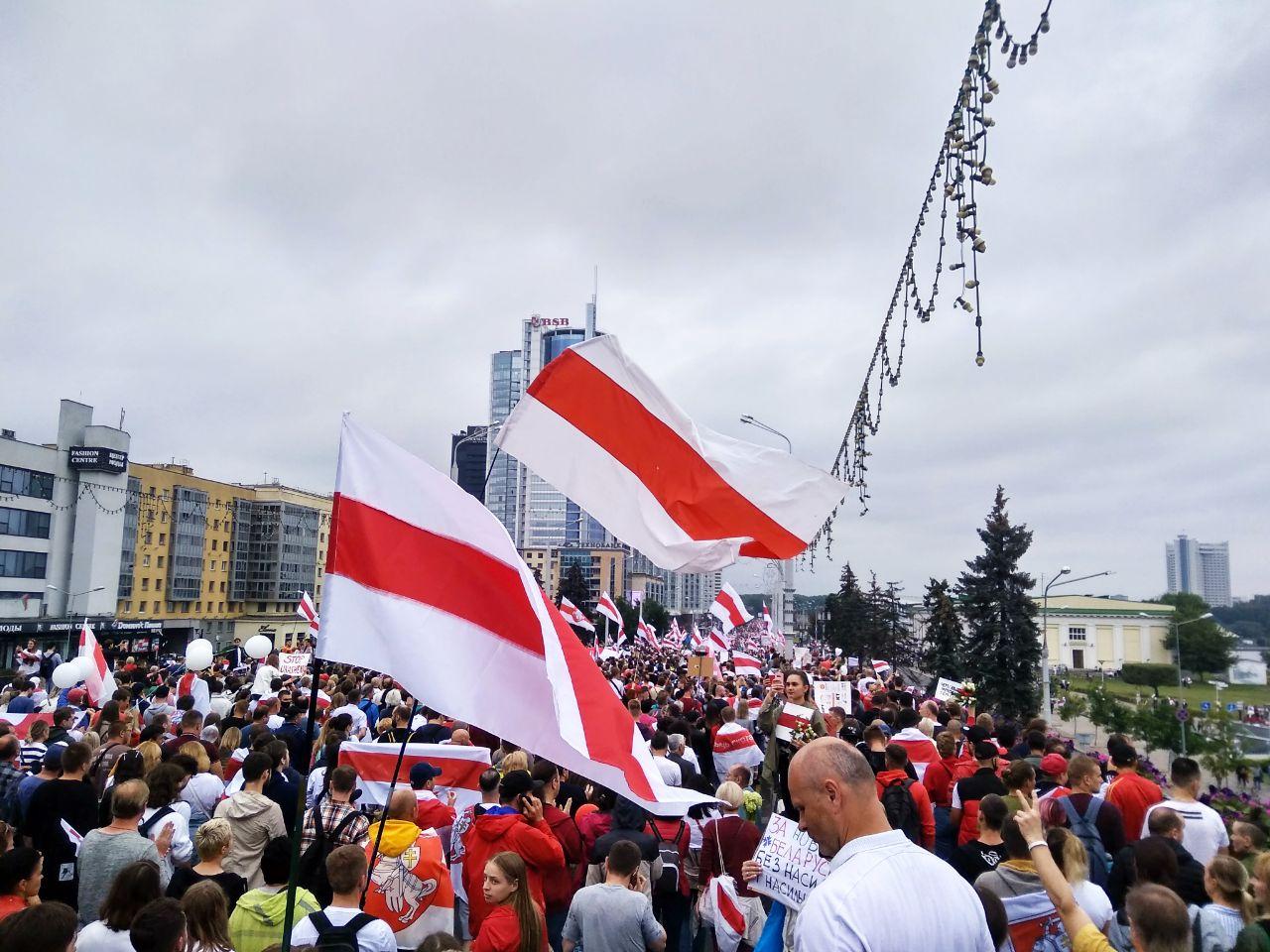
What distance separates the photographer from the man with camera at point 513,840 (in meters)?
5.64

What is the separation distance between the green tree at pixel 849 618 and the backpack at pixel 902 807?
56.4 meters

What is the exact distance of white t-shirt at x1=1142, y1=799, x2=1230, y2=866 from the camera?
19.9ft

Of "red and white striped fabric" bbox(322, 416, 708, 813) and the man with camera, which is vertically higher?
"red and white striped fabric" bbox(322, 416, 708, 813)

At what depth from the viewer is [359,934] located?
4.16 metres

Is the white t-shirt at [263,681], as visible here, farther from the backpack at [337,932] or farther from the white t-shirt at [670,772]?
the backpack at [337,932]

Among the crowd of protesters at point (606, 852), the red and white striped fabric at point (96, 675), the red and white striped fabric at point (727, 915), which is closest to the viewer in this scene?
the crowd of protesters at point (606, 852)

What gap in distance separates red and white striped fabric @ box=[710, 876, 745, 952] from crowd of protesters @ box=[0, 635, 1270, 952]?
0.02 m

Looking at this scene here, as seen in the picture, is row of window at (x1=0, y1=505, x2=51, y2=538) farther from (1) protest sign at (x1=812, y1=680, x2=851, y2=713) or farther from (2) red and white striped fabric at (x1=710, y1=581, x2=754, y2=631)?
(1) protest sign at (x1=812, y1=680, x2=851, y2=713)

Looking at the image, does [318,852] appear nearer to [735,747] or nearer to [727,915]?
[727,915]

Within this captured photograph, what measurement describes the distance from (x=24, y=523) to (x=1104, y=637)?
5020 inches

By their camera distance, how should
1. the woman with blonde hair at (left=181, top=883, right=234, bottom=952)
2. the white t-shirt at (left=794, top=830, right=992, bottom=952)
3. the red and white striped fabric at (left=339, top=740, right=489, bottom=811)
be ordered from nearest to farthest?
the white t-shirt at (left=794, top=830, right=992, bottom=952)
the woman with blonde hair at (left=181, top=883, right=234, bottom=952)
the red and white striped fabric at (left=339, top=740, right=489, bottom=811)

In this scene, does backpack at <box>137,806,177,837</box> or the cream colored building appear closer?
backpack at <box>137,806,177,837</box>

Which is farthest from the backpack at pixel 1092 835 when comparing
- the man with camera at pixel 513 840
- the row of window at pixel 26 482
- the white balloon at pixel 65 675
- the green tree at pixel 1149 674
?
the green tree at pixel 1149 674

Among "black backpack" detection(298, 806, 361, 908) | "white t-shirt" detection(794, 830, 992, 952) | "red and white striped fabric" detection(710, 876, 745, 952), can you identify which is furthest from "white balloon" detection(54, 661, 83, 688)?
"white t-shirt" detection(794, 830, 992, 952)
